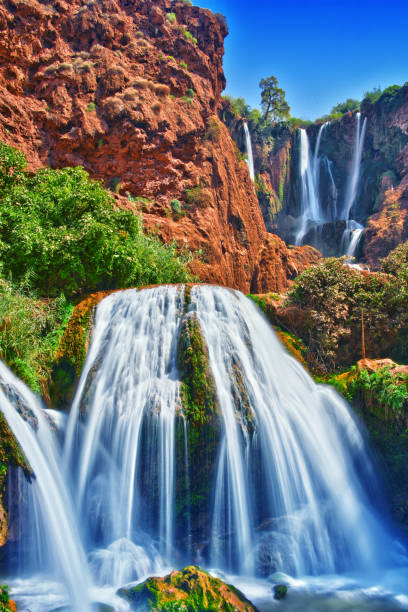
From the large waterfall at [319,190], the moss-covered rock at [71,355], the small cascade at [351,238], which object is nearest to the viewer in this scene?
the moss-covered rock at [71,355]

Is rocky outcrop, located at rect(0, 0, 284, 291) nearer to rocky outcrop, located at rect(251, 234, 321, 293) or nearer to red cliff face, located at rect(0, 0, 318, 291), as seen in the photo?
red cliff face, located at rect(0, 0, 318, 291)

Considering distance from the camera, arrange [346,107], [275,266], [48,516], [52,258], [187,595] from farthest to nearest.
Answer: [346,107] → [275,266] → [52,258] → [48,516] → [187,595]

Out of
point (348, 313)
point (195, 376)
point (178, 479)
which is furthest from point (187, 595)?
point (348, 313)

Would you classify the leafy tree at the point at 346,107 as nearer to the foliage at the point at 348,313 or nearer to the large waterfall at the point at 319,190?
the large waterfall at the point at 319,190

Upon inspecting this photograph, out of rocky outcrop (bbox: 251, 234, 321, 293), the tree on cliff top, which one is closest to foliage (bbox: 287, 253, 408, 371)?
rocky outcrop (bbox: 251, 234, 321, 293)

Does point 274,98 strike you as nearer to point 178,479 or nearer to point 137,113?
point 137,113

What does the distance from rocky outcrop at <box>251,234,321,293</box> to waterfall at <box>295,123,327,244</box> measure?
7.36 meters

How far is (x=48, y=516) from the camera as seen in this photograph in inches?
208

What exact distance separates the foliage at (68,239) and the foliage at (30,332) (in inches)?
29.2

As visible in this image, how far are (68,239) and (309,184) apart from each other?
1038 inches

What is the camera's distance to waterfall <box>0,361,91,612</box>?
496 centimetres

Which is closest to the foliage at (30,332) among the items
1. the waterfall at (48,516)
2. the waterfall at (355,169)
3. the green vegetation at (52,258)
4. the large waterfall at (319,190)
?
the green vegetation at (52,258)

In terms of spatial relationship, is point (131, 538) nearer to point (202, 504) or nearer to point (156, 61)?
point (202, 504)

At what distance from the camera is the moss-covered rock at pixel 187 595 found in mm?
4207
